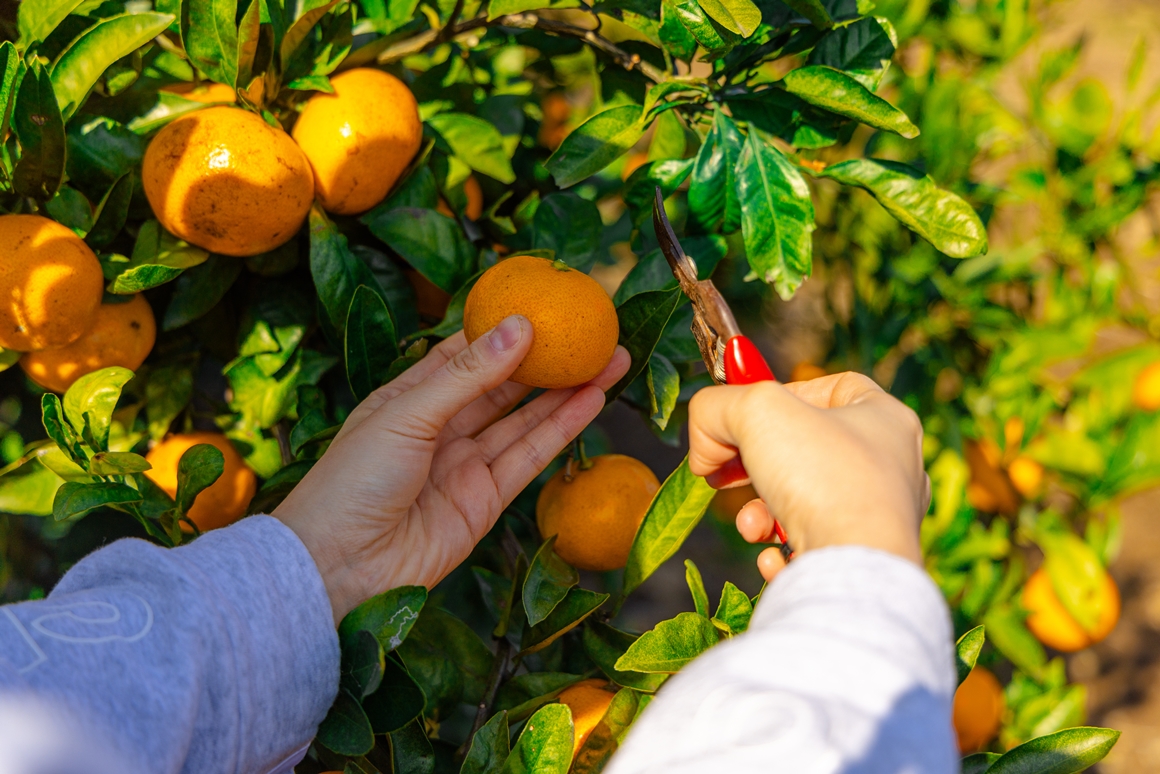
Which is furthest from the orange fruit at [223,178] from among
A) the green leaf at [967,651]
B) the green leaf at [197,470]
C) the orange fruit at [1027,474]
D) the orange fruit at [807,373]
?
the orange fruit at [1027,474]

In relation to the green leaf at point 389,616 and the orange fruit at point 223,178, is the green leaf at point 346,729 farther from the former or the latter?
the orange fruit at point 223,178

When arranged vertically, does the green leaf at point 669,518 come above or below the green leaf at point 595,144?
below

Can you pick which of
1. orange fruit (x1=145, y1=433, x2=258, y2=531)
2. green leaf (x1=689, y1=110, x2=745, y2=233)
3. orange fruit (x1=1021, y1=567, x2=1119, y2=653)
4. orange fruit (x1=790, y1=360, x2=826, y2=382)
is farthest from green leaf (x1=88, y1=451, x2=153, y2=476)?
orange fruit (x1=1021, y1=567, x2=1119, y2=653)

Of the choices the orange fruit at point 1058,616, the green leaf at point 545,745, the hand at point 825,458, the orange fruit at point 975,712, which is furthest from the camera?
the orange fruit at point 1058,616

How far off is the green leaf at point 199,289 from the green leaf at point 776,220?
0.63 m

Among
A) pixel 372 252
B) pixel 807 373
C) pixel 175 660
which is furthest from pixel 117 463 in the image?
pixel 807 373

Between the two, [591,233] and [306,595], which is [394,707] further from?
[591,233]

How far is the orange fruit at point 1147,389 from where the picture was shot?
1.69m

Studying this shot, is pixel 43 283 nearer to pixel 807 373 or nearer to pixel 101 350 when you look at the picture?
pixel 101 350

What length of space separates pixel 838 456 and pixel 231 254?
27.8 inches

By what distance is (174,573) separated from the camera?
2.31 ft

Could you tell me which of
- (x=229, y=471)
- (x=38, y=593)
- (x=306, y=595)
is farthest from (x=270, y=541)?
(x=38, y=593)

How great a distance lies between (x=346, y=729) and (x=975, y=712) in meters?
1.17

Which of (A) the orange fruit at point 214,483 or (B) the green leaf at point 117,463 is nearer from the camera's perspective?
(B) the green leaf at point 117,463
